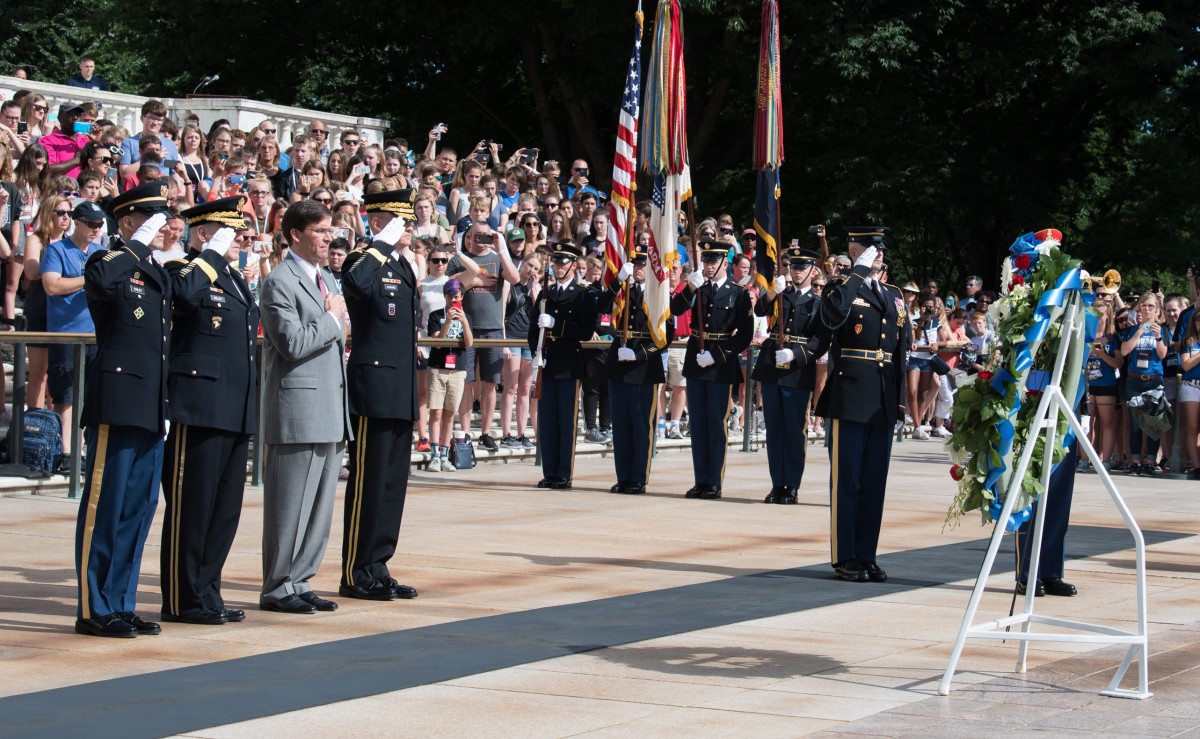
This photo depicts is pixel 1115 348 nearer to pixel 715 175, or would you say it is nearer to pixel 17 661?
pixel 17 661

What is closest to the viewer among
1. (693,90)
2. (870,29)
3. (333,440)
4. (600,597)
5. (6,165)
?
(333,440)

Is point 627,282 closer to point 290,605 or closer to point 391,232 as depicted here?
point 391,232

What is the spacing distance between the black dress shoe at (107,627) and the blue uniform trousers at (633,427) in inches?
290

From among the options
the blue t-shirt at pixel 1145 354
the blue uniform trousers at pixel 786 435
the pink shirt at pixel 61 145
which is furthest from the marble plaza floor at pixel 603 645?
the blue t-shirt at pixel 1145 354

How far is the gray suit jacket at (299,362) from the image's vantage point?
27.1ft

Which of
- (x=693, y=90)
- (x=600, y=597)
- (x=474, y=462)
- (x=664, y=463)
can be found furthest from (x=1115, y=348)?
(x=693, y=90)

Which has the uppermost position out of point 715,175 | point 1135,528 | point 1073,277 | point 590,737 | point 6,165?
point 715,175

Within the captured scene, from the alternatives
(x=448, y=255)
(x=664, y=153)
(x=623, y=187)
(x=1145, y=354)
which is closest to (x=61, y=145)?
(x=448, y=255)

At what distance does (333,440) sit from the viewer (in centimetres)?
847

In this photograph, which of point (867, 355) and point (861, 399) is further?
point (867, 355)

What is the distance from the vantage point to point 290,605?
8406 millimetres

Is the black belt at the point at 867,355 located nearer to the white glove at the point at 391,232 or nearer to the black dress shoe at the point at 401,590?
the white glove at the point at 391,232

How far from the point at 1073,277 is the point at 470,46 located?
29.2 meters

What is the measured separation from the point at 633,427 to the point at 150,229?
742cm
